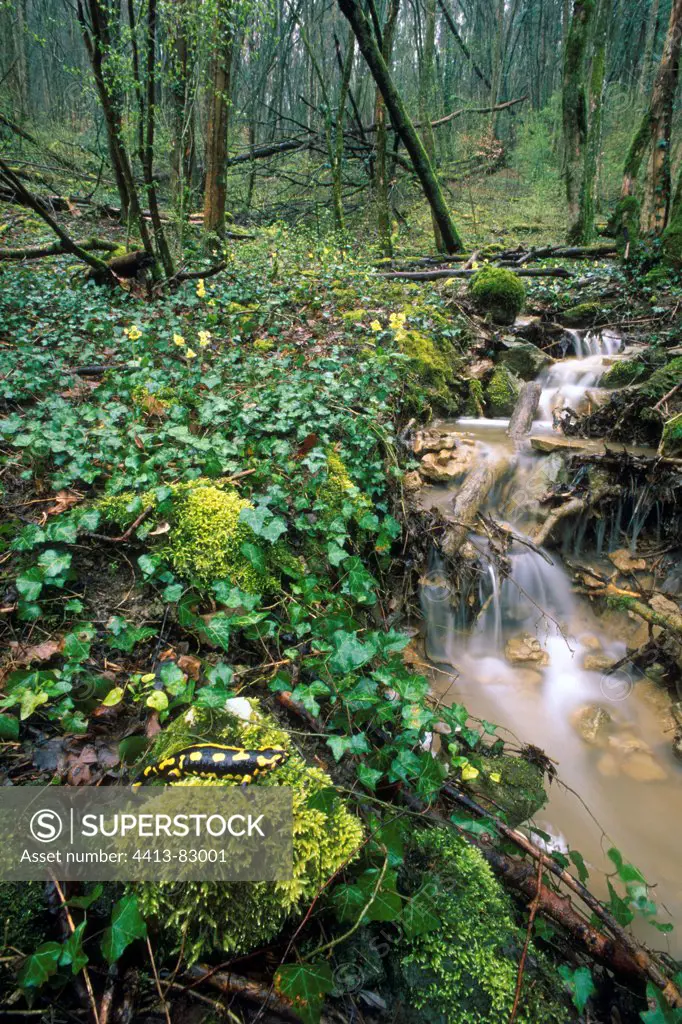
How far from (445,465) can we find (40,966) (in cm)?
455

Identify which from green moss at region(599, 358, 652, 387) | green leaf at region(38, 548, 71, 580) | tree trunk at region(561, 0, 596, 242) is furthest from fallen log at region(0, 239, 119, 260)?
tree trunk at region(561, 0, 596, 242)

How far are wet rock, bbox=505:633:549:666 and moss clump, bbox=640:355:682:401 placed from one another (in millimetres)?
3195

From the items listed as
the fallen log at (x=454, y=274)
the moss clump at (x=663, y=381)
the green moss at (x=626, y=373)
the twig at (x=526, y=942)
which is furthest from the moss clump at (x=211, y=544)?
the fallen log at (x=454, y=274)

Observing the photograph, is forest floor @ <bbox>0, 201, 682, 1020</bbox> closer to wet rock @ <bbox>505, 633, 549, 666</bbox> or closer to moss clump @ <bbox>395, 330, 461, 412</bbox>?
moss clump @ <bbox>395, 330, 461, 412</bbox>

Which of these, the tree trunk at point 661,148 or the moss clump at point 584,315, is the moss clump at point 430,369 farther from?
the tree trunk at point 661,148

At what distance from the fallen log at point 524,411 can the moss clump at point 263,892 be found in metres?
4.87

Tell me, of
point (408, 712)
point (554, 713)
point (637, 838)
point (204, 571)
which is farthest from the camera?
point (554, 713)

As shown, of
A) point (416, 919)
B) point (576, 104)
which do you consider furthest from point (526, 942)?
point (576, 104)

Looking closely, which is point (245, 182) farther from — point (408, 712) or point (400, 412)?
point (408, 712)

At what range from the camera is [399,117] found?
9.12 meters

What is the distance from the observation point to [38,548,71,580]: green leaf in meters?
2.35

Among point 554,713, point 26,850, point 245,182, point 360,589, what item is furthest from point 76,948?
point 245,182

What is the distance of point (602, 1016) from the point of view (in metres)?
1.62

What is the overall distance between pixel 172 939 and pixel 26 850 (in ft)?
1.69
